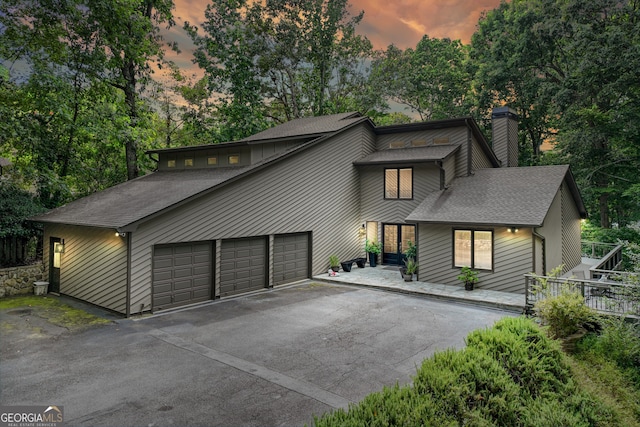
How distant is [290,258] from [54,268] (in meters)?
8.21

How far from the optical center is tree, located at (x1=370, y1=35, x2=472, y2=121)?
2947 cm

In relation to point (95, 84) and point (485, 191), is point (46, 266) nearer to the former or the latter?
point (95, 84)

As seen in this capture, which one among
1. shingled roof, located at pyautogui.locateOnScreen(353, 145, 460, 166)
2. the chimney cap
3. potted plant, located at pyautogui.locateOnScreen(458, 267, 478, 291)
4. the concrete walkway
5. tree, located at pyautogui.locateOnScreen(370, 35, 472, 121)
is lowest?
the concrete walkway

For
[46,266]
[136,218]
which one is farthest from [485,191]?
[46,266]

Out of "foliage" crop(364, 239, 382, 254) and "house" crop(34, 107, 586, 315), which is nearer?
"house" crop(34, 107, 586, 315)

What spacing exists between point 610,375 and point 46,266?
54.0 ft

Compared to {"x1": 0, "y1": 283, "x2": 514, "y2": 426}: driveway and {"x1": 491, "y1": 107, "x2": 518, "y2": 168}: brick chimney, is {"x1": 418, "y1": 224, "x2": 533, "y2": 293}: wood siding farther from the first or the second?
{"x1": 491, "y1": 107, "x2": 518, "y2": 168}: brick chimney

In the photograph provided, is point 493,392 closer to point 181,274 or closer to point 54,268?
point 181,274

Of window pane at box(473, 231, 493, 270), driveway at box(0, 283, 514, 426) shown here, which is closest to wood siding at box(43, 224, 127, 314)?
driveway at box(0, 283, 514, 426)

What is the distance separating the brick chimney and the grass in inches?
698

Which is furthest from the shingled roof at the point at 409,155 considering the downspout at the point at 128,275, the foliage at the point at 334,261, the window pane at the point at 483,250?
the downspout at the point at 128,275

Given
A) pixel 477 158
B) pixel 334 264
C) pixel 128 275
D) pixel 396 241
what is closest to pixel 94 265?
pixel 128 275

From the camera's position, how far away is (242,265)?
12.6m

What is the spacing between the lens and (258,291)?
1295 centimetres
